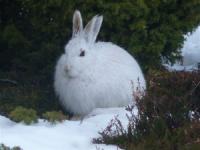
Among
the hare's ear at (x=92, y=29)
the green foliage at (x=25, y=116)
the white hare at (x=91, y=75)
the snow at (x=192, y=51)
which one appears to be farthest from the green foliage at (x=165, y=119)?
the snow at (x=192, y=51)

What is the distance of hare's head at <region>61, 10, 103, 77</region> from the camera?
21.9ft

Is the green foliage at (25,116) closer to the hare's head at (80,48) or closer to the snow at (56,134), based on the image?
the snow at (56,134)

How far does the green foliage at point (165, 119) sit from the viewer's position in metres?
4.84

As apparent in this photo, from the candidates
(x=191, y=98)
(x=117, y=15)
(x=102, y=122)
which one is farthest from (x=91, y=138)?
(x=117, y=15)

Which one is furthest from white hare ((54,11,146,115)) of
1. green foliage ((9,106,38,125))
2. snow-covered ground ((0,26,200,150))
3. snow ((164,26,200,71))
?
snow ((164,26,200,71))

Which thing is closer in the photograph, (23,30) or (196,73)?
(196,73)

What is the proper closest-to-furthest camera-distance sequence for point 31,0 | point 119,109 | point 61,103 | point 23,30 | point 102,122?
point 102,122, point 119,109, point 61,103, point 31,0, point 23,30

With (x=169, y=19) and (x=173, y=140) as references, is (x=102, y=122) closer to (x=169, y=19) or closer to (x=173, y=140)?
(x=173, y=140)

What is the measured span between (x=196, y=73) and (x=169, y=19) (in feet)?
8.01

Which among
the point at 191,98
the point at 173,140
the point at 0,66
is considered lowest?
the point at 173,140

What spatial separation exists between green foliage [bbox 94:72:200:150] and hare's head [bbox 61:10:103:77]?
1.38 meters

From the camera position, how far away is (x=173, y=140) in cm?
484

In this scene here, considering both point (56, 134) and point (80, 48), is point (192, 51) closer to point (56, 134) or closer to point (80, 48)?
point (80, 48)

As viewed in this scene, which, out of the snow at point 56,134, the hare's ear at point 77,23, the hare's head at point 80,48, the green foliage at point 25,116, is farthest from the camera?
the hare's ear at point 77,23
